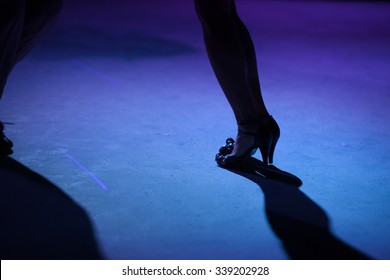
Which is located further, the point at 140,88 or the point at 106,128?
the point at 140,88

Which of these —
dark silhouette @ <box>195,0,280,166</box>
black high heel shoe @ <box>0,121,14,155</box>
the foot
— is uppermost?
dark silhouette @ <box>195,0,280,166</box>

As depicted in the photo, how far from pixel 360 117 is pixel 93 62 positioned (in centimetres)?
167

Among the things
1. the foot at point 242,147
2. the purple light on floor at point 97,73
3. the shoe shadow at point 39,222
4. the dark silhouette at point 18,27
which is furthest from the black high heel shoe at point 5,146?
the purple light on floor at point 97,73

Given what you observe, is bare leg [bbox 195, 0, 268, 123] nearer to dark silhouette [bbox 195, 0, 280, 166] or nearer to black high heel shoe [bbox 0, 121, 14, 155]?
dark silhouette [bbox 195, 0, 280, 166]

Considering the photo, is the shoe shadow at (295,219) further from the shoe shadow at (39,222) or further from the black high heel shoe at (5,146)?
the black high heel shoe at (5,146)

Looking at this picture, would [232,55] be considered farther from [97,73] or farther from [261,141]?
[97,73]

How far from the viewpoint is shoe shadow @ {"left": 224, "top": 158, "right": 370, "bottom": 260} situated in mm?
1326

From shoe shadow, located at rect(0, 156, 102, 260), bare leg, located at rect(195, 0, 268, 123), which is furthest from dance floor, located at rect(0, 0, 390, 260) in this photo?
bare leg, located at rect(195, 0, 268, 123)

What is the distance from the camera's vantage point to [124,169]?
1.83 meters

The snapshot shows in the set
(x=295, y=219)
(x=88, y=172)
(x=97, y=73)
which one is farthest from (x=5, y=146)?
(x=97, y=73)

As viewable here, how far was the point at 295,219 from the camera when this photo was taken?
1497mm

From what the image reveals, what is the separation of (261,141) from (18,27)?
906mm
